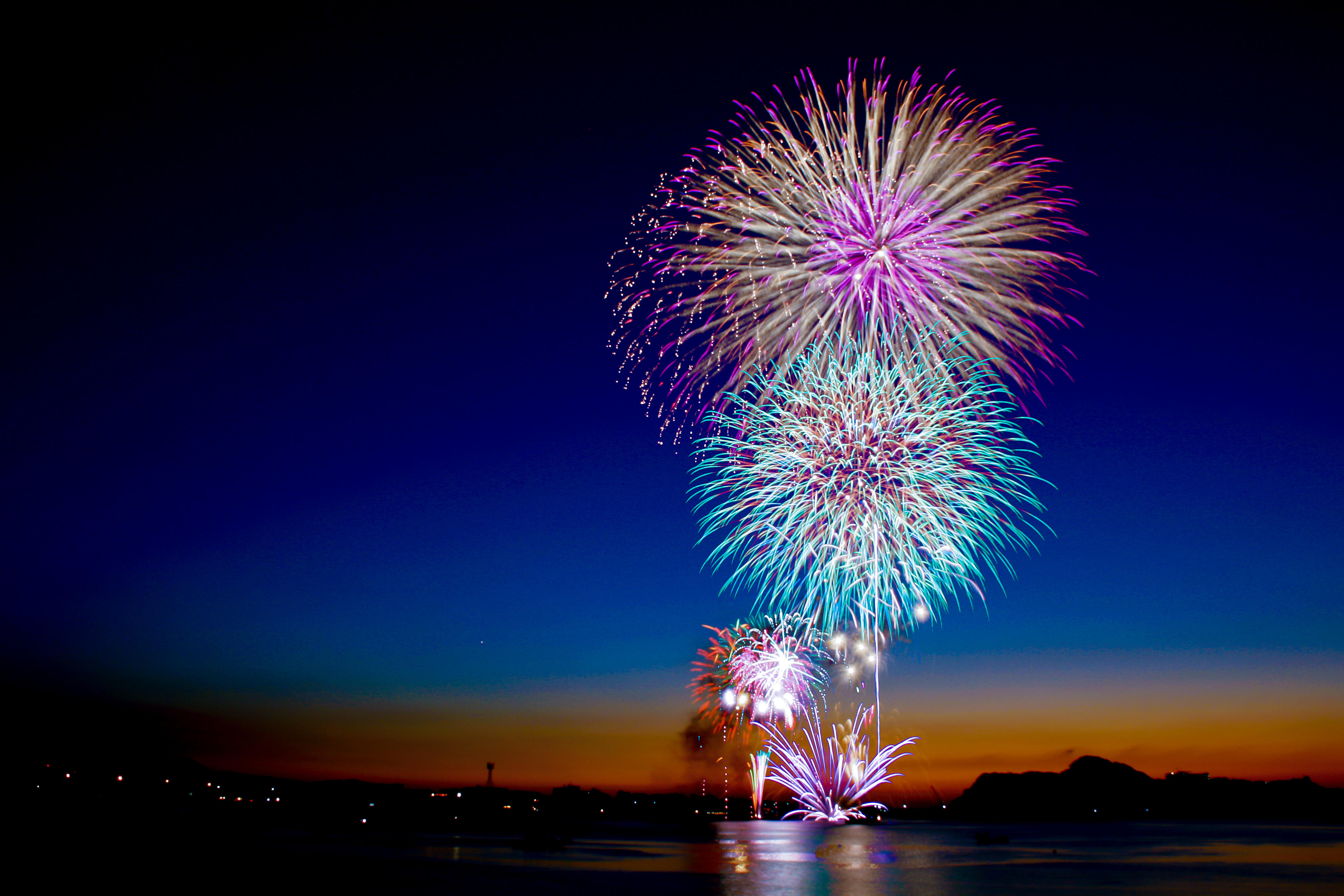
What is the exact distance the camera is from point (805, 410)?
26531mm

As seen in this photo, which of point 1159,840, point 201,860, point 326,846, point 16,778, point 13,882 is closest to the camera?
point 13,882

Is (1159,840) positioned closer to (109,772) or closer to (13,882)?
(13,882)

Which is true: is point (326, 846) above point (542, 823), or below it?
above

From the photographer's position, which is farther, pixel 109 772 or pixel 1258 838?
pixel 109 772

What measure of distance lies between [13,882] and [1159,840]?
115528 mm

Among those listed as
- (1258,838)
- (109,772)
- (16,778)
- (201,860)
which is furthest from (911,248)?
(109,772)

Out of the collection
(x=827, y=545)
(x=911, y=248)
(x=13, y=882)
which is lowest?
(x=13, y=882)

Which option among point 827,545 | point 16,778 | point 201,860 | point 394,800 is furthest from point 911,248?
point 394,800

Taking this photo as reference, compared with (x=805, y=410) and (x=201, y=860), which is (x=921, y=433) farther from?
(x=201, y=860)

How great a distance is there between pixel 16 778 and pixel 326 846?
84.7m

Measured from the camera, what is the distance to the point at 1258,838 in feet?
350

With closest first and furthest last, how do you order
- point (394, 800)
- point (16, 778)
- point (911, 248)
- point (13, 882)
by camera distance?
point (911, 248) → point (13, 882) → point (16, 778) → point (394, 800)

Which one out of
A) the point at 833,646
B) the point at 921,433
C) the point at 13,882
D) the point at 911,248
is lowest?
the point at 13,882

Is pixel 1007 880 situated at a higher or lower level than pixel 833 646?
lower
